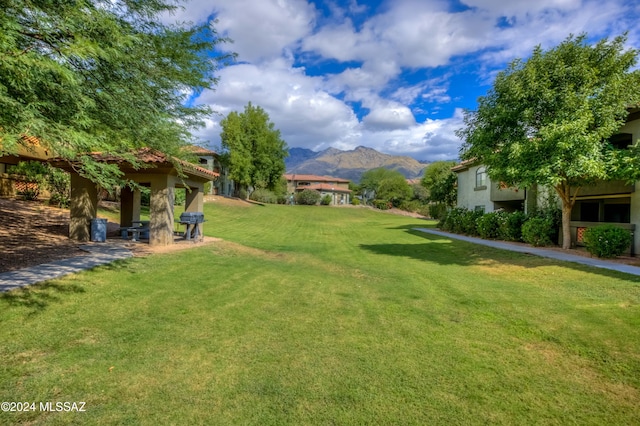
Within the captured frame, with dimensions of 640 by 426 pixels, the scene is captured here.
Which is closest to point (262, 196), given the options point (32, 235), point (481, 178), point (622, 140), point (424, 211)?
point (424, 211)

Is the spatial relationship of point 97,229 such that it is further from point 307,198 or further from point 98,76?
point 307,198

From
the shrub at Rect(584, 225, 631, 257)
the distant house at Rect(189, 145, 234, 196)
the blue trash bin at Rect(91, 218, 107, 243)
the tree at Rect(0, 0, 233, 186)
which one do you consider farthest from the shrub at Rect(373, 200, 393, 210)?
the tree at Rect(0, 0, 233, 186)

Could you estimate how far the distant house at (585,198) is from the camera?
41.5 feet

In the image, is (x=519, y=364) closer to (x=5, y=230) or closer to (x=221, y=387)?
(x=221, y=387)

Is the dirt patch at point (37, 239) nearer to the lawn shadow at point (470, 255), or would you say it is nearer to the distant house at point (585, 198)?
the lawn shadow at point (470, 255)

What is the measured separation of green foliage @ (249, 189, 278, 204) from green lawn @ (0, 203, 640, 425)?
40.2m

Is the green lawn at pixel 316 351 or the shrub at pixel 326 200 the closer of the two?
the green lawn at pixel 316 351

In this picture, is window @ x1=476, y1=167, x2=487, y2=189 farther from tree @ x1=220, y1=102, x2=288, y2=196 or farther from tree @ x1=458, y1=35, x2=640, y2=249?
tree @ x1=220, y1=102, x2=288, y2=196

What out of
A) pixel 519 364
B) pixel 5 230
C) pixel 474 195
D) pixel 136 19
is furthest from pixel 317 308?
pixel 474 195

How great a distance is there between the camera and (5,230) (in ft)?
34.7

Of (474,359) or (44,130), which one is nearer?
(474,359)

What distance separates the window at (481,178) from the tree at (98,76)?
2076 cm

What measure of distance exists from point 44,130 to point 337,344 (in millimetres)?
4773

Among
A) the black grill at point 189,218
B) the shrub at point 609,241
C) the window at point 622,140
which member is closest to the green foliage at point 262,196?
the black grill at point 189,218
